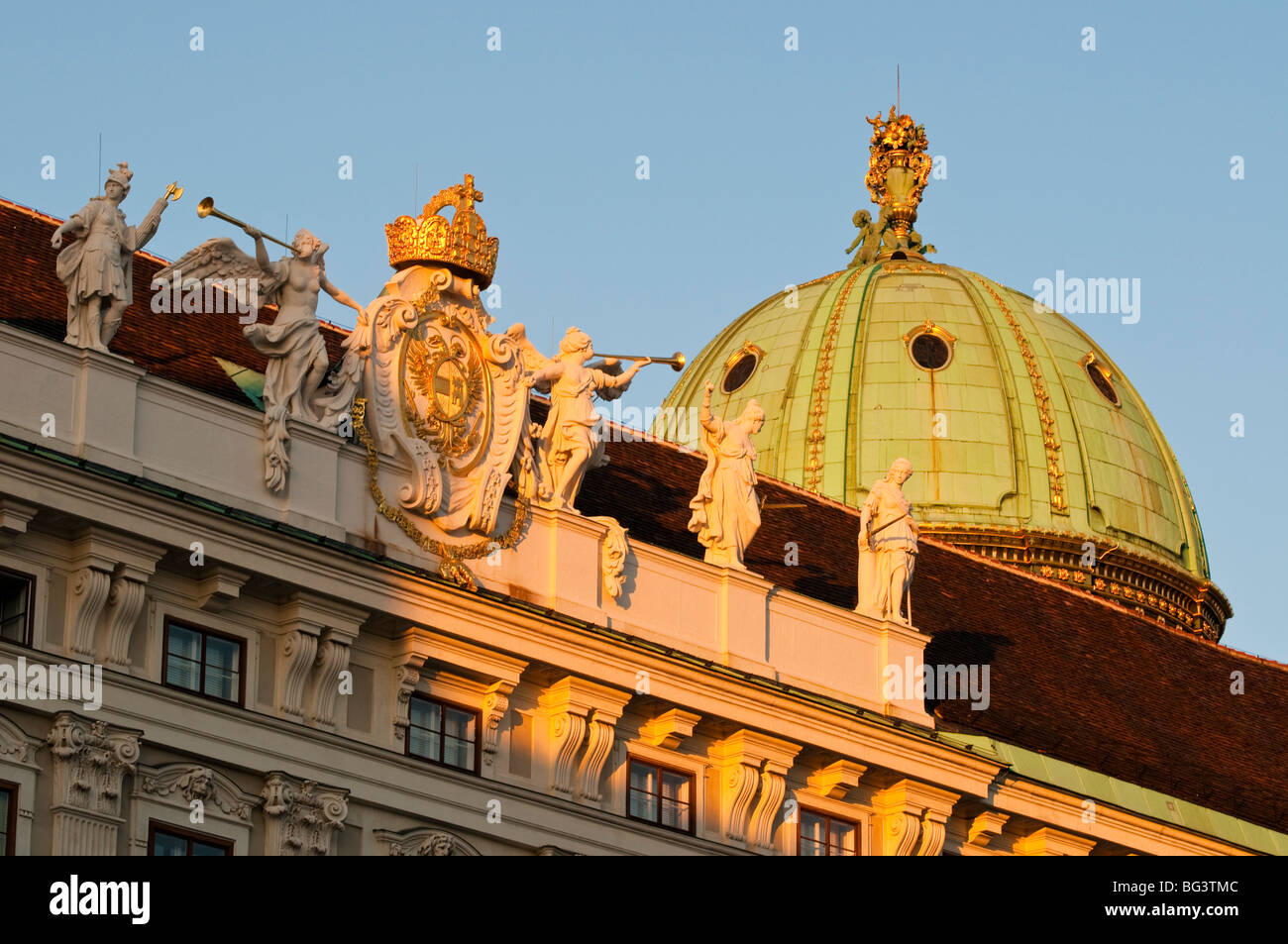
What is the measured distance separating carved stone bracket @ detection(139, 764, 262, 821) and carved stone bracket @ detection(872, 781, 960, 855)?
10195mm

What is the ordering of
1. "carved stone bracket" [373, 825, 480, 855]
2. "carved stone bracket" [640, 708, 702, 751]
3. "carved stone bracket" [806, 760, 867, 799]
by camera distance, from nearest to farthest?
"carved stone bracket" [373, 825, 480, 855]
"carved stone bracket" [640, 708, 702, 751]
"carved stone bracket" [806, 760, 867, 799]

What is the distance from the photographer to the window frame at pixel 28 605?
134 feet

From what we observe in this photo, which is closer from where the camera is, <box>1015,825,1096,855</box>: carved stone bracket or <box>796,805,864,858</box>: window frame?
<box>796,805,864,858</box>: window frame

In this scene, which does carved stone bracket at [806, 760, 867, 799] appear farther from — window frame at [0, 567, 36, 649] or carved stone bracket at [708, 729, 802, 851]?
window frame at [0, 567, 36, 649]

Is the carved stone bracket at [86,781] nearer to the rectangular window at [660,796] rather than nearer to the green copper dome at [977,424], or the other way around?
the rectangular window at [660,796]

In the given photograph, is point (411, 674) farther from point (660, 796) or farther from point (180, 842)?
point (660, 796)

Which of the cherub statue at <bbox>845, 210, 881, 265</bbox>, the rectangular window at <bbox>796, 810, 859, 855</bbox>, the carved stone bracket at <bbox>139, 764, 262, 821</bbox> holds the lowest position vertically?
the carved stone bracket at <bbox>139, 764, 262, 821</bbox>

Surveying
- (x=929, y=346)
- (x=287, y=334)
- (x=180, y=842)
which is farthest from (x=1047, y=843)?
(x=929, y=346)

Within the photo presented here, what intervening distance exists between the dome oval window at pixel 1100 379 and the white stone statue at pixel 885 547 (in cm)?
2939

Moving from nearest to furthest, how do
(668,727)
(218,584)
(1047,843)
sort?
(218,584) < (668,727) < (1047,843)

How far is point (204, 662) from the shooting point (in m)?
42.6

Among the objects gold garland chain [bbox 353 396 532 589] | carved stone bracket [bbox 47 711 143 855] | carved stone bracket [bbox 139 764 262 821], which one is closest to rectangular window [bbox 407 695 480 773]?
gold garland chain [bbox 353 396 532 589]

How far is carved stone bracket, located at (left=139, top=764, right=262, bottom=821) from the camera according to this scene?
1634 inches

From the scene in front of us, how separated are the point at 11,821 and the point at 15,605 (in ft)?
8.39
